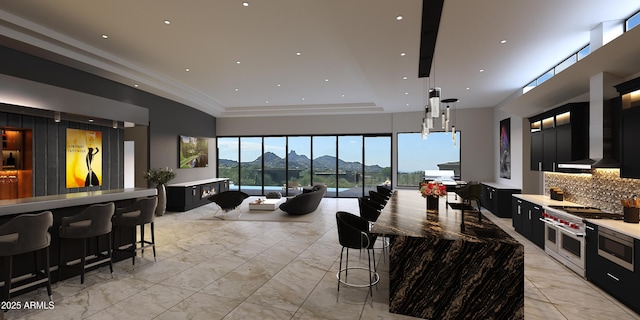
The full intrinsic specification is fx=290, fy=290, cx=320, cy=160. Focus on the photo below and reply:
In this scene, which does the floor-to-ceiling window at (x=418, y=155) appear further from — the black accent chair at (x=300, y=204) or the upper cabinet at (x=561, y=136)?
the upper cabinet at (x=561, y=136)

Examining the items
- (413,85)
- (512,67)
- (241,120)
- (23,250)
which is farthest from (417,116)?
(23,250)

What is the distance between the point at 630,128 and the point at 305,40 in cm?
462

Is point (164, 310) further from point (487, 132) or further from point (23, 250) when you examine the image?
point (487, 132)

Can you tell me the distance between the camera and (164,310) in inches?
122

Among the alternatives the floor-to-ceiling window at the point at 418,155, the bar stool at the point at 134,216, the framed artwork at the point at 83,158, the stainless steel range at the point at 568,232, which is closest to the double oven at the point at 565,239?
the stainless steel range at the point at 568,232

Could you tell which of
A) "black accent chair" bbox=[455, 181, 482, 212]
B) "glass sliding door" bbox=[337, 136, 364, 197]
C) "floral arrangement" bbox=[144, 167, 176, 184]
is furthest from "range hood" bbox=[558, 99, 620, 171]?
"floral arrangement" bbox=[144, 167, 176, 184]

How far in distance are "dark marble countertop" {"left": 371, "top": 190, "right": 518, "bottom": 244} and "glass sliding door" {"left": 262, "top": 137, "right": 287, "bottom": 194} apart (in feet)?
27.1

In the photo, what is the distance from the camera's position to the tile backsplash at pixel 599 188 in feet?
13.1

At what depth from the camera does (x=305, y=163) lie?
12141 millimetres

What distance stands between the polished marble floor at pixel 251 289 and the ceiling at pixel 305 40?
9.75 feet

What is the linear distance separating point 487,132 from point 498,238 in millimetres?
8489

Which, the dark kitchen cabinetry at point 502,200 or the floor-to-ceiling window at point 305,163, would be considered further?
the floor-to-ceiling window at point 305,163

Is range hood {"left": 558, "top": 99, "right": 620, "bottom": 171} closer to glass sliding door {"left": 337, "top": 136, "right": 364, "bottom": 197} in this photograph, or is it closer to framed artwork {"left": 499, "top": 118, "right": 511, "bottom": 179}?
framed artwork {"left": 499, "top": 118, "right": 511, "bottom": 179}

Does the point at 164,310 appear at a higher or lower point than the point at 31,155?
lower
